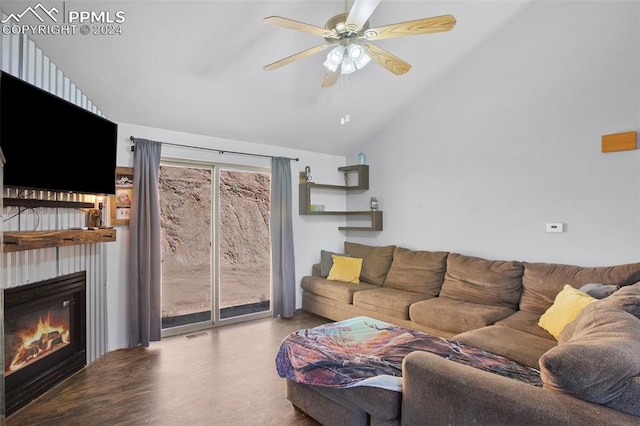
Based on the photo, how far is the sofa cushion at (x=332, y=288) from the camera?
13.4ft

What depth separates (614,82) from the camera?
113 inches

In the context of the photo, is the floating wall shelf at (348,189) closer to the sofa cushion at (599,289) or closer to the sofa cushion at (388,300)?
the sofa cushion at (388,300)

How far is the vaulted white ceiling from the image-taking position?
2.59m

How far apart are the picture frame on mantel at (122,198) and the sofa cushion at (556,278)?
4117mm

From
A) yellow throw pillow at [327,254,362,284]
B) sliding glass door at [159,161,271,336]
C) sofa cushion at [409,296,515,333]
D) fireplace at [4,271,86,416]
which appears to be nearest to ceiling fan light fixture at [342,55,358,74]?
sliding glass door at [159,161,271,336]

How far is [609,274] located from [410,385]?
86.8 inches

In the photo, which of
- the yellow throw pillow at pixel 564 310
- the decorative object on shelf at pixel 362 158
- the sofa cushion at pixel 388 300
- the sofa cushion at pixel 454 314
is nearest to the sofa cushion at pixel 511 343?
the yellow throw pillow at pixel 564 310

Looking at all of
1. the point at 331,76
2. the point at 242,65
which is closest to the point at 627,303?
the point at 331,76

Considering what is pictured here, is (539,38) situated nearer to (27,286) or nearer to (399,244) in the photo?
(399,244)

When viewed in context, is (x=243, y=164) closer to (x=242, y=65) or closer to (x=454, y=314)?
(x=242, y=65)

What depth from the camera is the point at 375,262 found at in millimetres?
4527

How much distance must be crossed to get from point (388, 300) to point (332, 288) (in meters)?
0.86

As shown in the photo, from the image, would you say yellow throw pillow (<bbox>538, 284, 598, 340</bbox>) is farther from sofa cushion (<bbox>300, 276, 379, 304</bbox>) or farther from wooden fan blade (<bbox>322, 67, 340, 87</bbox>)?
wooden fan blade (<bbox>322, 67, 340, 87</bbox>)

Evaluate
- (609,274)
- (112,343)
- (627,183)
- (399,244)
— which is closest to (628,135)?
(627,183)
